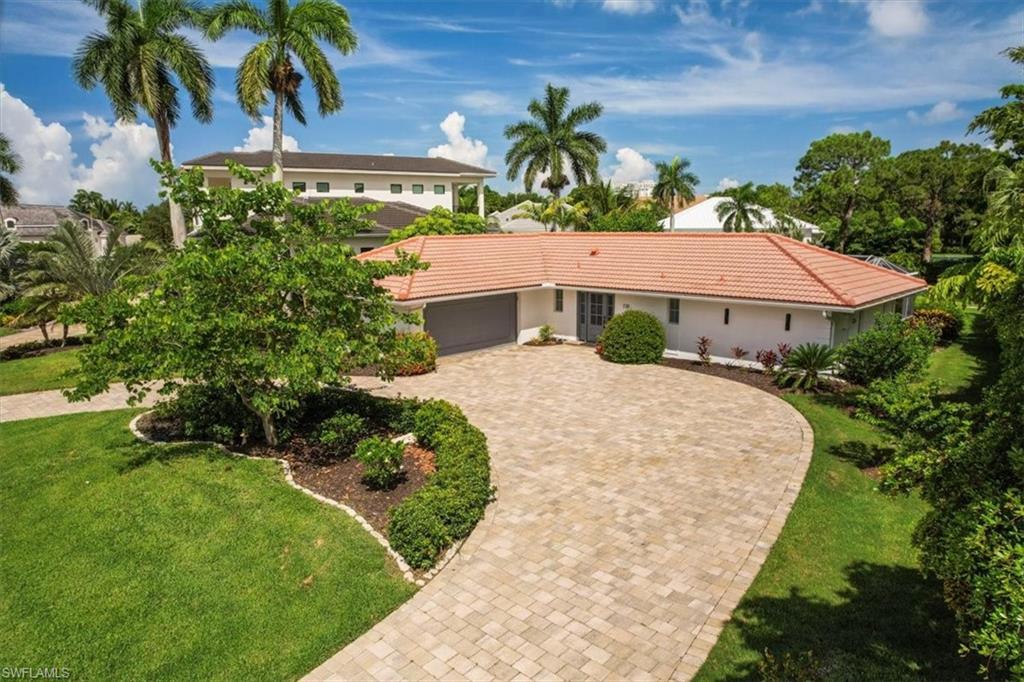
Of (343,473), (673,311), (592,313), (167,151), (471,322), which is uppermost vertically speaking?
(167,151)

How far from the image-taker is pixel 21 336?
29297mm

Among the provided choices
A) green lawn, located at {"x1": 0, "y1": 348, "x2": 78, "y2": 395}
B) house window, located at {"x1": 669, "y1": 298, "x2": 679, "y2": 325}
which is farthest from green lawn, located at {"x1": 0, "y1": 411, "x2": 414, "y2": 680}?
house window, located at {"x1": 669, "y1": 298, "x2": 679, "y2": 325}

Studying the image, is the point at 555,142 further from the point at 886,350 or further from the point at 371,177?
the point at 886,350

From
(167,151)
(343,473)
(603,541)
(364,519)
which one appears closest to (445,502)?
(364,519)

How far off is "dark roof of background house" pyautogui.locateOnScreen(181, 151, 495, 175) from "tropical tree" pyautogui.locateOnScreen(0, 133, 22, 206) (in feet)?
54.9

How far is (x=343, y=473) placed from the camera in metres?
12.0

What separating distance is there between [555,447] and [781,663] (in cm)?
746

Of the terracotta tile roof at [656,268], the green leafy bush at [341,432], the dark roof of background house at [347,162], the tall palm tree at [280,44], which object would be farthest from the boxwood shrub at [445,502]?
the dark roof of background house at [347,162]

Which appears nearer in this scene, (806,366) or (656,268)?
(806,366)

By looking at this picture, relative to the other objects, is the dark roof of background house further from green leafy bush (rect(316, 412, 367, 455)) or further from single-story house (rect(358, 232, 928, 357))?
green leafy bush (rect(316, 412, 367, 455))

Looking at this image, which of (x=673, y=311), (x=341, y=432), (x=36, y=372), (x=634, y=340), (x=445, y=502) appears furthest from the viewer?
(x=673, y=311)

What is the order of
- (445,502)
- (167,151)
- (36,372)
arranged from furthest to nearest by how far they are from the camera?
1. (167,151)
2. (36,372)
3. (445,502)

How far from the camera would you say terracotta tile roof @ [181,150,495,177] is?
156ft

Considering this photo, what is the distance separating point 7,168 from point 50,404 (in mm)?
18300
